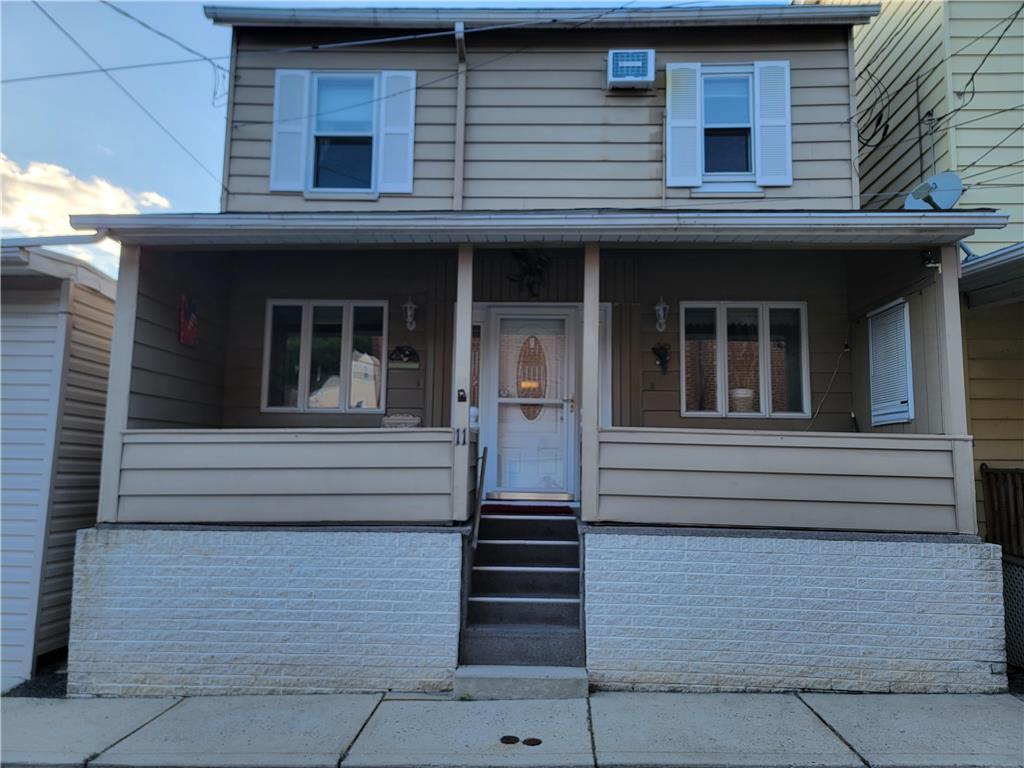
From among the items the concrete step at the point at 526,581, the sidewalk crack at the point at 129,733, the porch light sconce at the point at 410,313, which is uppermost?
the porch light sconce at the point at 410,313

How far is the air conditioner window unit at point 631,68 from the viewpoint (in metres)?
6.12

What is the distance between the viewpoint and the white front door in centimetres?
609

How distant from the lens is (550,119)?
20.5 ft

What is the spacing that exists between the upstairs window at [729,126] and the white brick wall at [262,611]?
13.7 ft

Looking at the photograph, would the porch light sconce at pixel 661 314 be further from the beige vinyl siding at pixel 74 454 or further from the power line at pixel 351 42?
the beige vinyl siding at pixel 74 454

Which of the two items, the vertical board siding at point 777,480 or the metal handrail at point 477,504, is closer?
the vertical board siding at point 777,480

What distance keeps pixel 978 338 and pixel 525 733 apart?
495cm

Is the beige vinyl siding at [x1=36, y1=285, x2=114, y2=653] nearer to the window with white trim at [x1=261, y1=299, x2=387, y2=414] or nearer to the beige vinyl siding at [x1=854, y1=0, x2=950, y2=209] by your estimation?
the window with white trim at [x1=261, y1=299, x2=387, y2=414]

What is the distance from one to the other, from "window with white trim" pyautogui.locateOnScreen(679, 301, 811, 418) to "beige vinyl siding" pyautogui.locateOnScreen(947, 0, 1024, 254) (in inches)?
67.8

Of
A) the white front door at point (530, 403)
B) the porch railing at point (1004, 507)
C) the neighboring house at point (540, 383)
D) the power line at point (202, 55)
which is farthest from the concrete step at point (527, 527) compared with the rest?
the power line at point (202, 55)

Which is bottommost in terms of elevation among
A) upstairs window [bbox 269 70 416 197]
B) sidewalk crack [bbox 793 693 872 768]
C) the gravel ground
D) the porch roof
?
the gravel ground

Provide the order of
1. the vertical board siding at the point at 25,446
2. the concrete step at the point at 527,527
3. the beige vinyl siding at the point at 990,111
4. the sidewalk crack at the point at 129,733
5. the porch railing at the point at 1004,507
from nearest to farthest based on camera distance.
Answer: the sidewalk crack at the point at 129,733, the vertical board siding at the point at 25,446, the porch railing at the point at 1004,507, the concrete step at the point at 527,527, the beige vinyl siding at the point at 990,111

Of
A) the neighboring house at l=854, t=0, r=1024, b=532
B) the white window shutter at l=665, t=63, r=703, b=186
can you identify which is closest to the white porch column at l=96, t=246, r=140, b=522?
the white window shutter at l=665, t=63, r=703, b=186

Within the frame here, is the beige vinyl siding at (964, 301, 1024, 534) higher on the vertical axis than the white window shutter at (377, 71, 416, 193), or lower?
lower
